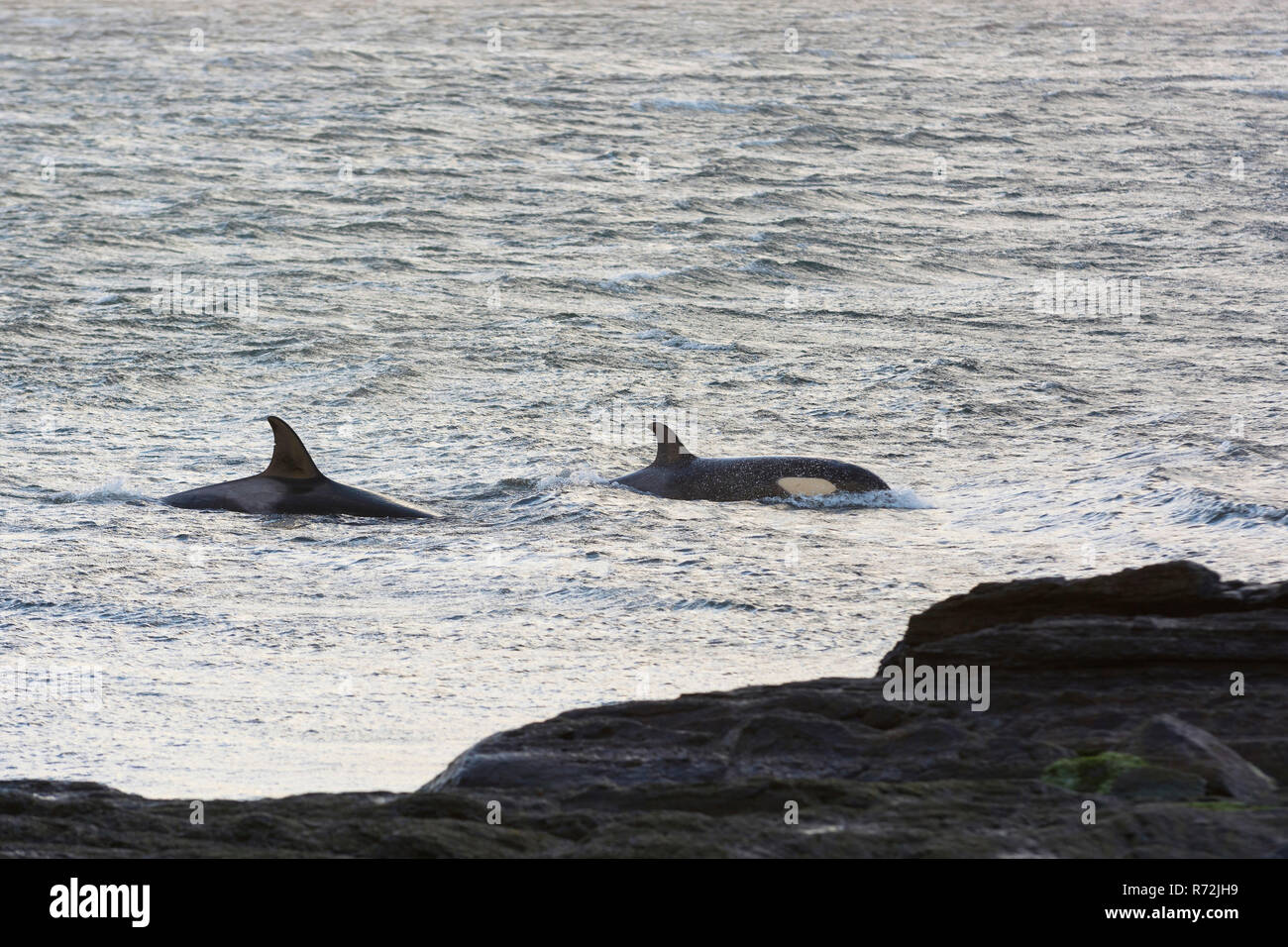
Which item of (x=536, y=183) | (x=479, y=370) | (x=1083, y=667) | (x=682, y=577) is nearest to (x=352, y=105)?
(x=536, y=183)

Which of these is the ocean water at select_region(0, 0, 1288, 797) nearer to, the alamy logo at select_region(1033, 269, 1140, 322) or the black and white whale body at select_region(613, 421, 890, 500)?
the alamy logo at select_region(1033, 269, 1140, 322)

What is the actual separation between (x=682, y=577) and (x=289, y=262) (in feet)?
63.4

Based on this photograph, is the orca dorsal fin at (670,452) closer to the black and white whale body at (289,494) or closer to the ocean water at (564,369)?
the ocean water at (564,369)

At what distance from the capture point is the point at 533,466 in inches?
635

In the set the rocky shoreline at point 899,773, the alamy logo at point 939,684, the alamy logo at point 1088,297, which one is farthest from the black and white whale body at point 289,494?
the alamy logo at point 1088,297

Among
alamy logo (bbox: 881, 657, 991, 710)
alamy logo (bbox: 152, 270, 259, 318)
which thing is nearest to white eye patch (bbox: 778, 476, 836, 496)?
alamy logo (bbox: 881, 657, 991, 710)

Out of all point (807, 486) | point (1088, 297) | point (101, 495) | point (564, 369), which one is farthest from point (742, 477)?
point (1088, 297)

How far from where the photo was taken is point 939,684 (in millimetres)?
7121

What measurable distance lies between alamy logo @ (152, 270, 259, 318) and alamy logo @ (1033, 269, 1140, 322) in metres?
12.1

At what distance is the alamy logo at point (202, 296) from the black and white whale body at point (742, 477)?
12.1 metres

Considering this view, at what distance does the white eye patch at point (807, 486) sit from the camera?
1452cm

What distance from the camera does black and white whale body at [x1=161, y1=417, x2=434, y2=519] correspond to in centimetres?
1427

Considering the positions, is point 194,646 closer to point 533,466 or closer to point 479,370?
point 533,466
